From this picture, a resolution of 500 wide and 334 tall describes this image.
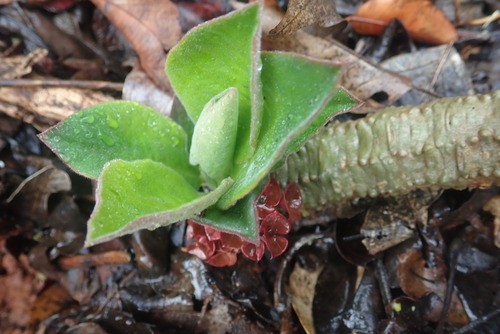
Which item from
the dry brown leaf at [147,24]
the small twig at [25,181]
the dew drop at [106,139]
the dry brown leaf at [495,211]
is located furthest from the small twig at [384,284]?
the small twig at [25,181]

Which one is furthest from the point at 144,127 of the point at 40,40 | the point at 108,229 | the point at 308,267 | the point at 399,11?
the point at 399,11

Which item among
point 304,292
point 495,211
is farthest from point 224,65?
point 495,211

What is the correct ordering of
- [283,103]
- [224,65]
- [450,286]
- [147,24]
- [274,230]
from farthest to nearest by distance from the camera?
[147,24]
[450,286]
[274,230]
[224,65]
[283,103]

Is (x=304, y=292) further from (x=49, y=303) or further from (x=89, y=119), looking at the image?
(x=49, y=303)

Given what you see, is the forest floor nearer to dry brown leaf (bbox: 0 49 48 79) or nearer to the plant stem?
dry brown leaf (bbox: 0 49 48 79)

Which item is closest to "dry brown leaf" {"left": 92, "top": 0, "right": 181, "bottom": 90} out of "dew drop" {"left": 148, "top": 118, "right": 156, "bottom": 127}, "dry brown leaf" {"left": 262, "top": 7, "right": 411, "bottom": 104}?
"dry brown leaf" {"left": 262, "top": 7, "right": 411, "bottom": 104}

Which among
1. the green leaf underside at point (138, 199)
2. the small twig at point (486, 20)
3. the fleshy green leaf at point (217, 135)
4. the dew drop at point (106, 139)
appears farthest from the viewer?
the small twig at point (486, 20)

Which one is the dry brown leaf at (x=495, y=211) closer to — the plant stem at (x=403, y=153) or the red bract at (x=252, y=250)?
the plant stem at (x=403, y=153)
